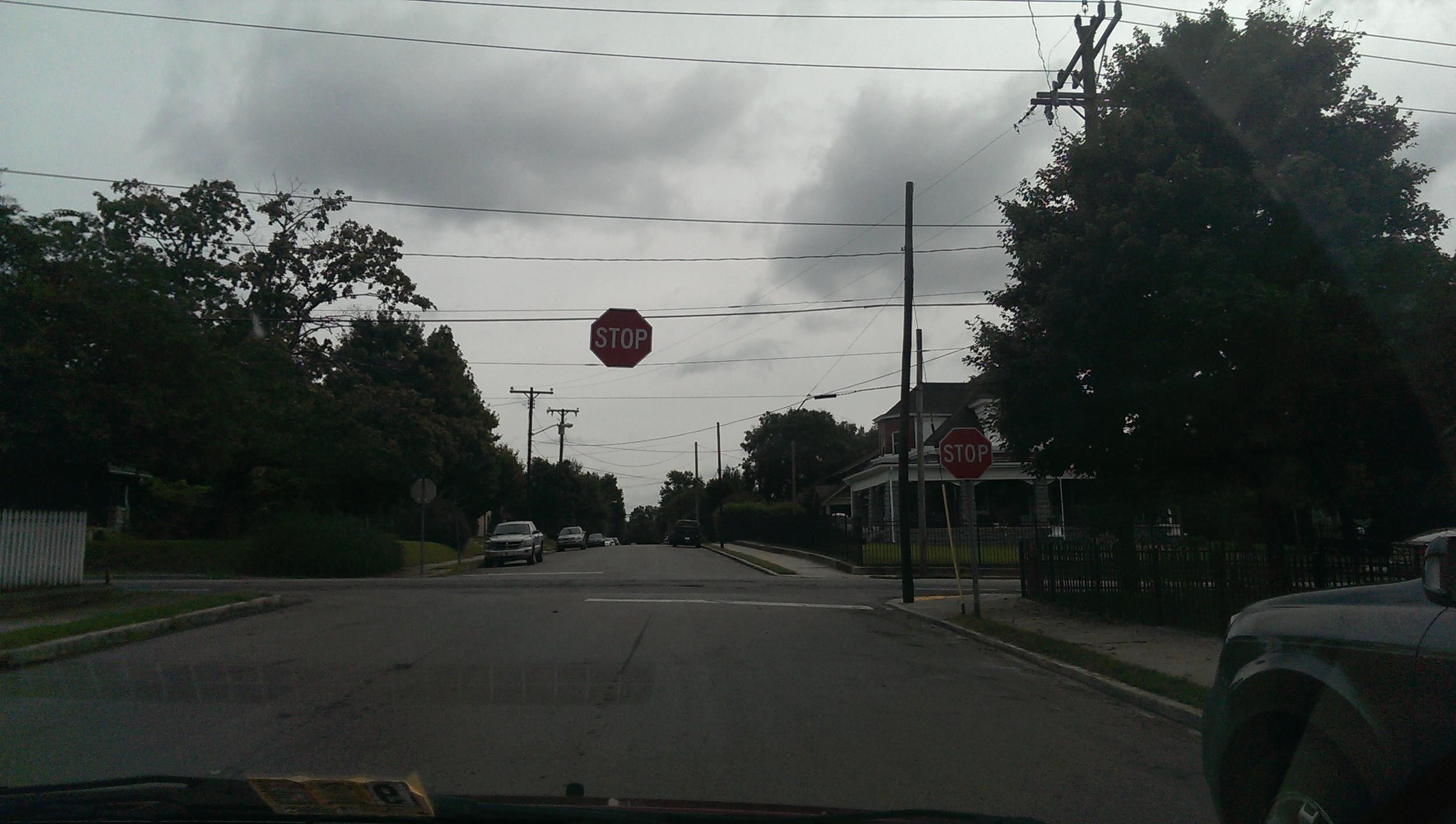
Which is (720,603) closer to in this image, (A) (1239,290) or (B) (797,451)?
(A) (1239,290)

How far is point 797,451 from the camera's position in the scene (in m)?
98.3

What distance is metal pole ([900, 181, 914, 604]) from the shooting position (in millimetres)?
20375

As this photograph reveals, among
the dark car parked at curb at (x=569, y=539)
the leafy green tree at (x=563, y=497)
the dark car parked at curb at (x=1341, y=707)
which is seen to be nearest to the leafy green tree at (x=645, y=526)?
the leafy green tree at (x=563, y=497)

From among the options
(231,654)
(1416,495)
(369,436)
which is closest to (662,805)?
(231,654)

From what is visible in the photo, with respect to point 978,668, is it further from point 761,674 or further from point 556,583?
point 556,583

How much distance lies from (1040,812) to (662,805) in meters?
2.79

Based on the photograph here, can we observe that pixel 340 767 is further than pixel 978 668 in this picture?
No

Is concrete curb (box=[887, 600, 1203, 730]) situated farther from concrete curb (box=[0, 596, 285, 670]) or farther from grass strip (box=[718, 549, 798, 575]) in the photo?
grass strip (box=[718, 549, 798, 575])

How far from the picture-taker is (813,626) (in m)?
15.2

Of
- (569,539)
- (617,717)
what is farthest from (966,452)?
(569,539)

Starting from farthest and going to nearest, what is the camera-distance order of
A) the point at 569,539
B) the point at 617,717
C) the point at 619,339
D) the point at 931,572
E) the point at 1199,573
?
the point at 569,539 < the point at 931,572 < the point at 619,339 < the point at 1199,573 < the point at 617,717

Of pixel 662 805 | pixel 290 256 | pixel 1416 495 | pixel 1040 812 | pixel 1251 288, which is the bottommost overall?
pixel 1040 812

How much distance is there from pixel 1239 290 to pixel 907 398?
7912mm

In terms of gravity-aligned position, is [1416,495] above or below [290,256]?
below
